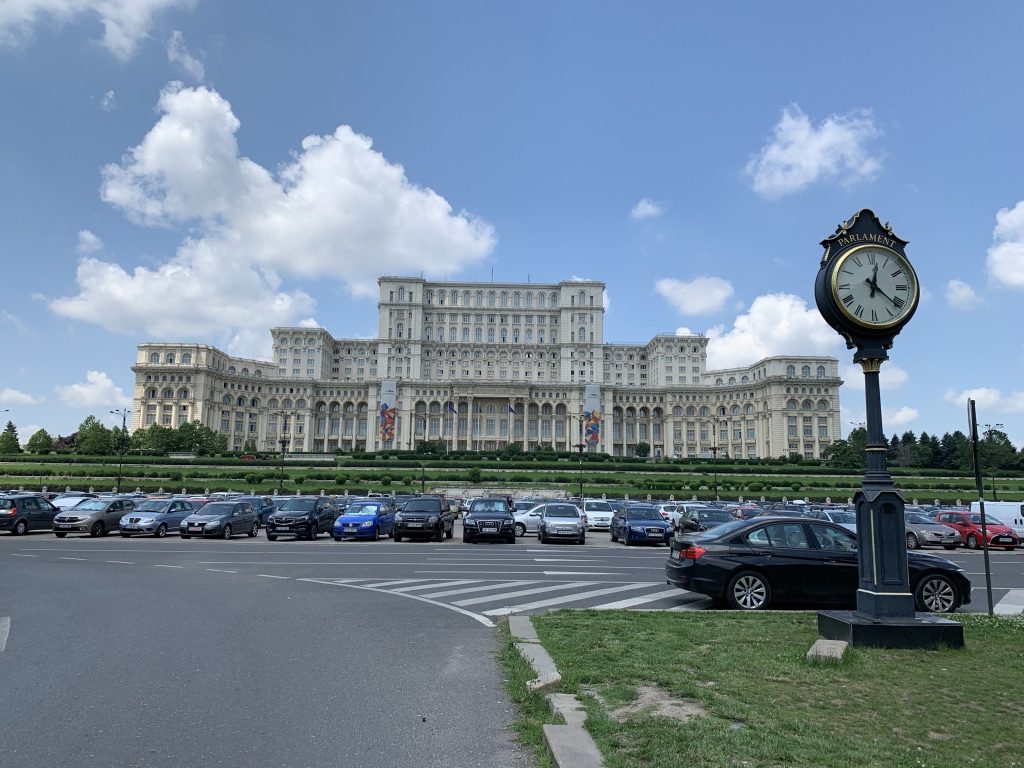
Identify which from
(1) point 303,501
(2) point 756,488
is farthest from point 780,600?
(2) point 756,488

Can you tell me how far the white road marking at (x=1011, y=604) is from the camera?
11.4m

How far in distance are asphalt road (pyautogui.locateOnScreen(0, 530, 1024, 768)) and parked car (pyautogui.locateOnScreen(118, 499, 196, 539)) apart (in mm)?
9791

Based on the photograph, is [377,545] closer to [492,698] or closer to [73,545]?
[73,545]

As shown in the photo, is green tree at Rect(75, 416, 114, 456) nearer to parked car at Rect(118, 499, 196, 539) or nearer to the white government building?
the white government building

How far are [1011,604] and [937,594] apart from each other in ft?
7.15

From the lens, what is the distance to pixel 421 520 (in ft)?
81.5

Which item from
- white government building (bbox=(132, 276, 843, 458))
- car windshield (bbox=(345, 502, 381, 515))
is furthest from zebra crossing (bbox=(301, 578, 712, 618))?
white government building (bbox=(132, 276, 843, 458))

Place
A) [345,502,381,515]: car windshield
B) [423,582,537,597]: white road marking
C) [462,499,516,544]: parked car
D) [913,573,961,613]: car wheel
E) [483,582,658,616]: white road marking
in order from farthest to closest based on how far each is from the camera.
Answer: [345,502,381,515]: car windshield < [462,499,516,544]: parked car < [423,582,537,597]: white road marking < [913,573,961,613]: car wheel < [483,582,658,616]: white road marking

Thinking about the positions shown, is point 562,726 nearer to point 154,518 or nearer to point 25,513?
point 154,518

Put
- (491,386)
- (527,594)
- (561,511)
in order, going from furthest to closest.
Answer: (491,386), (561,511), (527,594)

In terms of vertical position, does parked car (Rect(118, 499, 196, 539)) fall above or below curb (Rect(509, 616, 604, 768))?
below

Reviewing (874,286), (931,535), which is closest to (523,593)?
(874,286)

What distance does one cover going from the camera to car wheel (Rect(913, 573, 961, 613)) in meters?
11.3

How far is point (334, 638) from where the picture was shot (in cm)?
872
